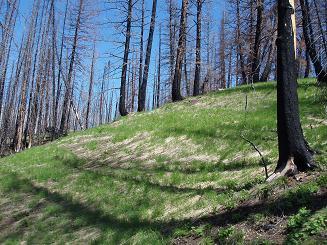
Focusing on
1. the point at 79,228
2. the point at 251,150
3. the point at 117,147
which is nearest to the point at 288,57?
the point at 251,150

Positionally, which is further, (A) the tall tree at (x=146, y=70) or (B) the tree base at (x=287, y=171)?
(A) the tall tree at (x=146, y=70)

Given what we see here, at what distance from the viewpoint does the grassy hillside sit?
6.65 meters

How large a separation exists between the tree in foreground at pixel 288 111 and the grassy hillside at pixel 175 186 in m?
0.35

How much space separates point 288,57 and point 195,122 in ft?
25.1

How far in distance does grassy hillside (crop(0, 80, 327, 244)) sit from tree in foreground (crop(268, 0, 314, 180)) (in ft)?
1.15

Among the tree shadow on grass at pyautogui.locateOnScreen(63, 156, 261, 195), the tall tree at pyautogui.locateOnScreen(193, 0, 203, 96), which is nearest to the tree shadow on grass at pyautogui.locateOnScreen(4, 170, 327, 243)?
the tree shadow on grass at pyautogui.locateOnScreen(63, 156, 261, 195)

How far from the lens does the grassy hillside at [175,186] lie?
665cm

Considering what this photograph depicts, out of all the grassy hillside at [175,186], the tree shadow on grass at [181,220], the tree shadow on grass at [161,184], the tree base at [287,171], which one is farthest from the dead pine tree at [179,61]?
the tree base at [287,171]

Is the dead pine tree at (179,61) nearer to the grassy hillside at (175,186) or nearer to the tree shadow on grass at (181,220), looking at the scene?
the grassy hillside at (175,186)

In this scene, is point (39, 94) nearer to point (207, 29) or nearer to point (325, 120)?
point (207, 29)

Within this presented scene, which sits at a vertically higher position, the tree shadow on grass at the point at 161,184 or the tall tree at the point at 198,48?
the tall tree at the point at 198,48

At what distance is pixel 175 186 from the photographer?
1022 centimetres

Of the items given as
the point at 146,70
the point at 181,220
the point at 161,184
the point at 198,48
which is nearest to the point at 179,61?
the point at 146,70

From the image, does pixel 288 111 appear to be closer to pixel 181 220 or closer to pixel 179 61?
pixel 181 220
